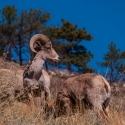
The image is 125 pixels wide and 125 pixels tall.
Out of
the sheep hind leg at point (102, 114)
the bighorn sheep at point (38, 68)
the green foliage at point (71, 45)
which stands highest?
the green foliage at point (71, 45)

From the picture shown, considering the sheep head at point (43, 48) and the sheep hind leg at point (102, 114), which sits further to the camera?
the sheep head at point (43, 48)

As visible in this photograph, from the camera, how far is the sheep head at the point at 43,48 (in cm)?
1008

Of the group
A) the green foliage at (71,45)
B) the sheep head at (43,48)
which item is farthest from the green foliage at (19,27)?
the sheep head at (43,48)

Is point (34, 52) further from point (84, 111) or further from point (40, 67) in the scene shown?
point (84, 111)

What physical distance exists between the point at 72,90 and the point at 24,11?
34.0 metres

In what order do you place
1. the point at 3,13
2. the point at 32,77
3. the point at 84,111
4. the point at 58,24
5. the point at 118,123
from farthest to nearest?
1. the point at 58,24
2. the point at 3,13
3. the point at 32,77
4. the point at 84,111
5. the point at 118,123

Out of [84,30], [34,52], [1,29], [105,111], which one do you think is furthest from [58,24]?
[105,111]

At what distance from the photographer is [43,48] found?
1025cm

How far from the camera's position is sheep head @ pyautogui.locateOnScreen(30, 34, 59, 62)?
33.1 ft

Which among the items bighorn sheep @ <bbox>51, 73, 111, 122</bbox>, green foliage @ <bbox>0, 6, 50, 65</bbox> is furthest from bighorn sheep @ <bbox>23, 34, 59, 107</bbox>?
green foliage @ <bbox>0, 6, 50, 65</bbox>

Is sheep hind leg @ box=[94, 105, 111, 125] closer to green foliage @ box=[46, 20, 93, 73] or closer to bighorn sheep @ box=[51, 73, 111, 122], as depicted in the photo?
bighorn sheep @ box=[51, 73, 111, 122]

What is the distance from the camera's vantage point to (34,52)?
10.1m

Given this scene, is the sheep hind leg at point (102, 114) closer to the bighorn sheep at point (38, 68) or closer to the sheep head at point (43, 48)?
the bighorn sheep at point (38, 68)

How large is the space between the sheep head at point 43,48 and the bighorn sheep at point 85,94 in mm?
1951
